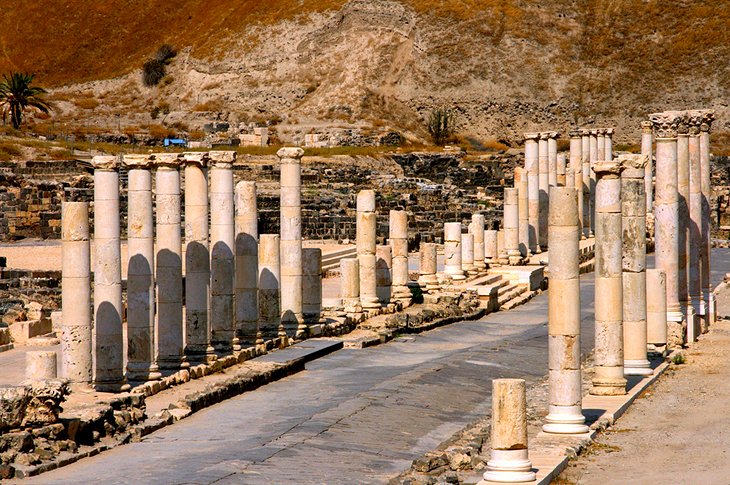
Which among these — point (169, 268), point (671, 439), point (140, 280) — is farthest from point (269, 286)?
point (671, 439)

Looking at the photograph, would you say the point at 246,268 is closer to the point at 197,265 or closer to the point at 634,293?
the point at 197,265

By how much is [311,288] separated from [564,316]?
11358 millimetres

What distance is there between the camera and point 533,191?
46.9 meters

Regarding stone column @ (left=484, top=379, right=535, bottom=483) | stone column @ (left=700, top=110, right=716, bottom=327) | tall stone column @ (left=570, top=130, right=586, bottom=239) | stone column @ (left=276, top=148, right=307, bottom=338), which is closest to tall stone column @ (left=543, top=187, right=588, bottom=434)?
stone column @ (left=484, top=379, right=535, bottom=483)

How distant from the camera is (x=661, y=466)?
16.4 metres

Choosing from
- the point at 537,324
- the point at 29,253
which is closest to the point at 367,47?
the point at 29,253

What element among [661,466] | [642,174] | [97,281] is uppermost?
[642,174]

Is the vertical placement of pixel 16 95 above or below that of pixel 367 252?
above

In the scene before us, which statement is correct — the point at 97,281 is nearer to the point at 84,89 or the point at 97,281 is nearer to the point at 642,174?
the point at 642,174

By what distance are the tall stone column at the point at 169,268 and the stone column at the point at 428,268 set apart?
44.3 feet

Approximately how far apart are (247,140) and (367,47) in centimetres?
2163

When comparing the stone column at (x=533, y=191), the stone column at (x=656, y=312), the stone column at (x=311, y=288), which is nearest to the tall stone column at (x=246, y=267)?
the stone column at (x=311, y=288)

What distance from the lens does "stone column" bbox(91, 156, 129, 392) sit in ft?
68.4

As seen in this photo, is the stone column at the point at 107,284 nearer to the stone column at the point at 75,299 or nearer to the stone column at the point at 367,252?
the stone column at the point at 75,299
